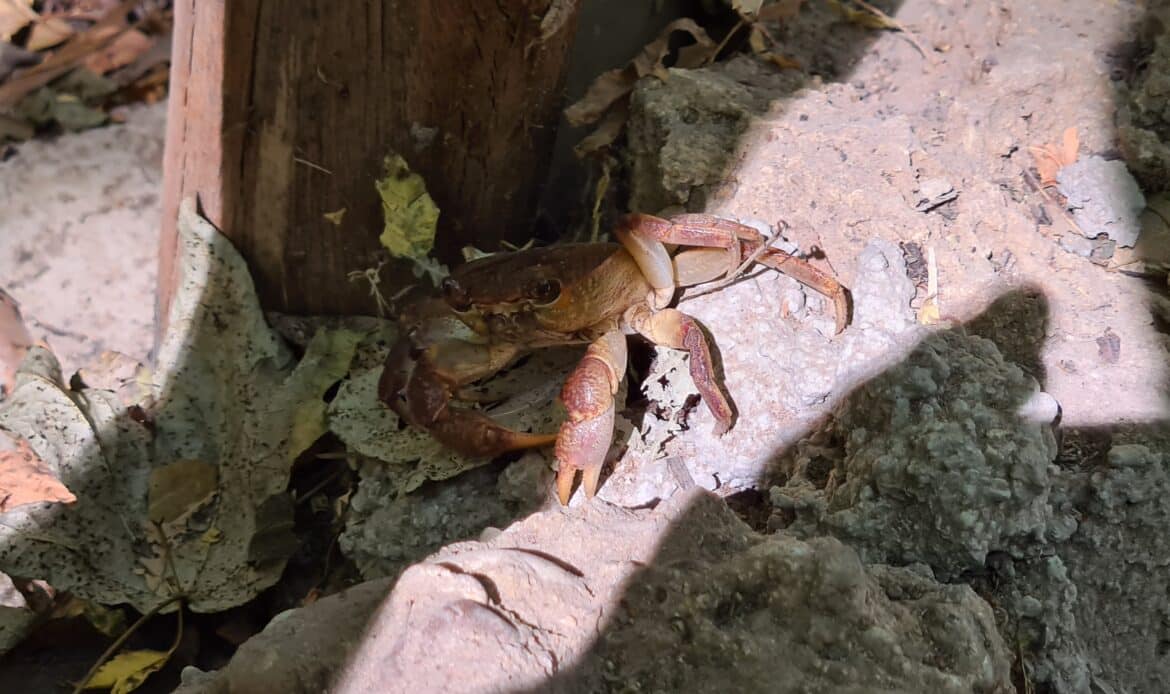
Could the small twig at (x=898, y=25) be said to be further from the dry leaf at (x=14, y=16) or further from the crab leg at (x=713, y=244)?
the dry leaf at (x=14, y=16)

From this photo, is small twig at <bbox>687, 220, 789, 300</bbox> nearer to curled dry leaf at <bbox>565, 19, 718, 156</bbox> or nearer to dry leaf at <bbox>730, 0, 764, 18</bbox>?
curled dry leaf at <bbox>565, 19, 718, 156</bbox>

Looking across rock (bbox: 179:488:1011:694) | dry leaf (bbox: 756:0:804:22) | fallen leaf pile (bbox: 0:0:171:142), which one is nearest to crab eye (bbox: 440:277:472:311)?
rock (bbox: 179:488:1011:694)

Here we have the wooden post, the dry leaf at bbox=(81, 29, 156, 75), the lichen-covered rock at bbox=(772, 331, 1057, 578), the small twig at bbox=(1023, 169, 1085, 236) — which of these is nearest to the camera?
the lichen-covered rock at bbox=(772, 331, 1057, 578)

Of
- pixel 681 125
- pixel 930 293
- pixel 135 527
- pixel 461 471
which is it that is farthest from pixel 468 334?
pixel 930 293

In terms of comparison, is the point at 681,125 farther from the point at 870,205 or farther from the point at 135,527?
the point at 135,527

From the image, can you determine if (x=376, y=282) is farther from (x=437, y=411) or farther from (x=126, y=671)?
(x=126, y=671)
